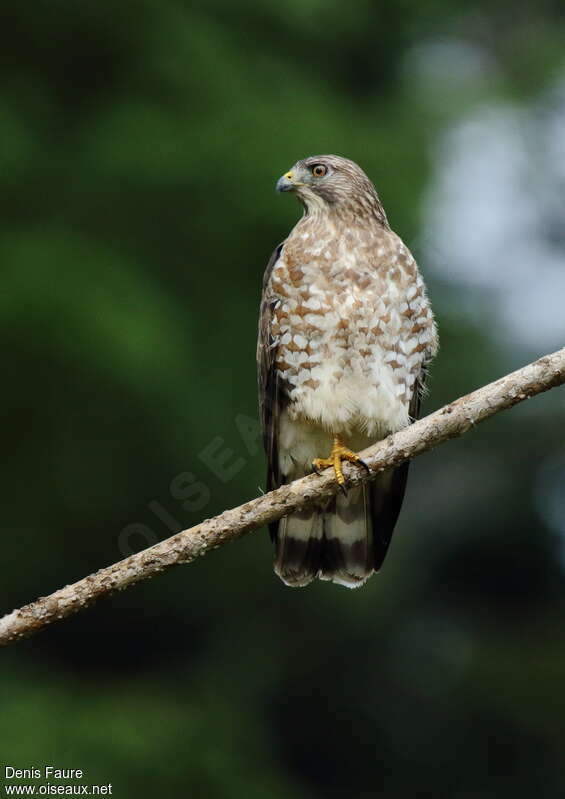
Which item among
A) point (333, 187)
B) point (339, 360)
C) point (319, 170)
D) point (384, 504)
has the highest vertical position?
point (319, 170)

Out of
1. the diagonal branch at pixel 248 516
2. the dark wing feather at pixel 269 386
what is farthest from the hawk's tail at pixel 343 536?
the diagonal branch at pixel 248 516

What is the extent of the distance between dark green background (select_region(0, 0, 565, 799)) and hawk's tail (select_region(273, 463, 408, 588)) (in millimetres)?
2024

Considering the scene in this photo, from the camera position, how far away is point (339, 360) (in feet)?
15.4

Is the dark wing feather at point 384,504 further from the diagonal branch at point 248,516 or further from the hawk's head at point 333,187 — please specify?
the diagonal branch at point 248,516

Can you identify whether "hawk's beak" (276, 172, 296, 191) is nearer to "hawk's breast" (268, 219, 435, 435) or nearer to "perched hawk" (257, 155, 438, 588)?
"perched hawk" (257, 155, 438, 588)

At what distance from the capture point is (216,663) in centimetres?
826

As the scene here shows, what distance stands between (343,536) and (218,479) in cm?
241

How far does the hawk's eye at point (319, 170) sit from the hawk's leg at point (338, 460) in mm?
1191

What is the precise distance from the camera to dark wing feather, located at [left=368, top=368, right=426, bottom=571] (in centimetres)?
507

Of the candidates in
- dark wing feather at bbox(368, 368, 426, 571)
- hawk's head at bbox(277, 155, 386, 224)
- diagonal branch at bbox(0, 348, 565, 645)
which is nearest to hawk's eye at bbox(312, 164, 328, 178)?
hawk's head at bbox(277, 155, 386, 224)

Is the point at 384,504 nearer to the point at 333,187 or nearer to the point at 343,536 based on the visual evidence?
the point at 343,536

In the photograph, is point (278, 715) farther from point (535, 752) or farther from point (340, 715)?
point (535, 752)

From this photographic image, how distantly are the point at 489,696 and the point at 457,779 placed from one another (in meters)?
0.65

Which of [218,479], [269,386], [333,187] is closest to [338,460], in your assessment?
[269,386]
